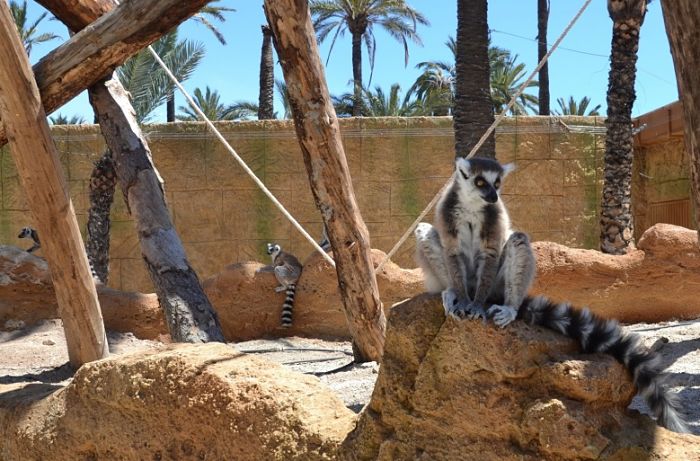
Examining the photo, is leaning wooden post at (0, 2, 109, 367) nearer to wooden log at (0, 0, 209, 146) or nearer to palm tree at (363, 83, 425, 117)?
wooden log at (0, 0, 209, 146)

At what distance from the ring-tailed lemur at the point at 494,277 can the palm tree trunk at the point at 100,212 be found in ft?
25.3

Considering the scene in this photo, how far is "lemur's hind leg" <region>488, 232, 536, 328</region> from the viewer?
2902mm

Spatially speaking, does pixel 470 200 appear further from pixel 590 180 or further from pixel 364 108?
pixel 364 108

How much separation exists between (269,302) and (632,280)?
4.58 m

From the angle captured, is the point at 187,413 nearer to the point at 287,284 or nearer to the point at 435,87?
the point at 287,284

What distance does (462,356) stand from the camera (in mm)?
2885

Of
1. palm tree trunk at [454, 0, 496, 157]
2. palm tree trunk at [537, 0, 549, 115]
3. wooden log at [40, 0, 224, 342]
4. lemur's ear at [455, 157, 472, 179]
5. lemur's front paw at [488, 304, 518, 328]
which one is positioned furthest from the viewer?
palm tree trunk at [537, 0, 549, 115]

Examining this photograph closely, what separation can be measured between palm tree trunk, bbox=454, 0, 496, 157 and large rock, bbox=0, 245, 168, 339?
14.1 ft

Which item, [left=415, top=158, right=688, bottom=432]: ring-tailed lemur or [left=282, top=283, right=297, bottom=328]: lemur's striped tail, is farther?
[left=282, top=283, right=297, bottom=328]: lemur's striped tail

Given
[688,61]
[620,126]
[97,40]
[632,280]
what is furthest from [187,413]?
[620,126]

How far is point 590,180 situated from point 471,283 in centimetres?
1214

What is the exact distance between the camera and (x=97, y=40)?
582cm

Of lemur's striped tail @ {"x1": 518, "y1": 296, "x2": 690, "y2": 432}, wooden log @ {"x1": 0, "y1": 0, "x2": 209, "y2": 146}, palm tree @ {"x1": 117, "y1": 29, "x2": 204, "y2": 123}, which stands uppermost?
palm tree @ {"x1": 117, "y1": 29, "x2": 204, "y2": 123}

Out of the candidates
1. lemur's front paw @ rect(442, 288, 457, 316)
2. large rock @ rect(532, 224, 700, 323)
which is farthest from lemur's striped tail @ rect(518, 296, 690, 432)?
large rock @ rect(532, 224, 700, 323)
